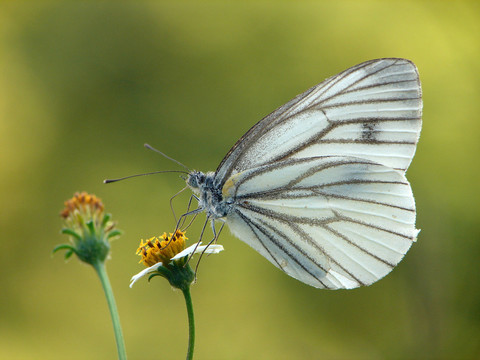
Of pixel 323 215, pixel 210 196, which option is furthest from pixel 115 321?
pixel 323 215

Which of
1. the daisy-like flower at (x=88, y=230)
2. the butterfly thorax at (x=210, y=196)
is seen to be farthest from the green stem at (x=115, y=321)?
the butterfly thorax at (x=210, y=196)

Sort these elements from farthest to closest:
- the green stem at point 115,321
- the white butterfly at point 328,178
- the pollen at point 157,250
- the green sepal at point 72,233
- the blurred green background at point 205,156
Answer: the blurred green background at point 205,156, the white butterfly at point 328,178, the pollen at point 157,250, the green sepal at point 72,233, the green stem at point 115,321

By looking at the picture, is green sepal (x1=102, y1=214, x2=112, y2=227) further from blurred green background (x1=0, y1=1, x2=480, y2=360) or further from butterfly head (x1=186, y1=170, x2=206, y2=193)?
blurred green background (x1=0, y1=1, x2=480, y2=360)

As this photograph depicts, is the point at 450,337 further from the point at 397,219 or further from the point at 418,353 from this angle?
the point at 397,219

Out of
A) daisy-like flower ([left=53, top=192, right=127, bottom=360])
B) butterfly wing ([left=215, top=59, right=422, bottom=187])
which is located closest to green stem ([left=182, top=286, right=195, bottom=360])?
daisy-like flower ([left=53, top=192, right=127, bottom=360])

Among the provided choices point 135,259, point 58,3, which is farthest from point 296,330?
point 58,3

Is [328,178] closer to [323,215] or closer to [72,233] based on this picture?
[323,215]

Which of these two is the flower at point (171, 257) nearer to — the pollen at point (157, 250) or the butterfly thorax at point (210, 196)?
the pollen at point (157, 250)

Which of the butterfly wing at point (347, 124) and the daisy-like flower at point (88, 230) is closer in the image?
the daisy-like flower at point (88, 230)
